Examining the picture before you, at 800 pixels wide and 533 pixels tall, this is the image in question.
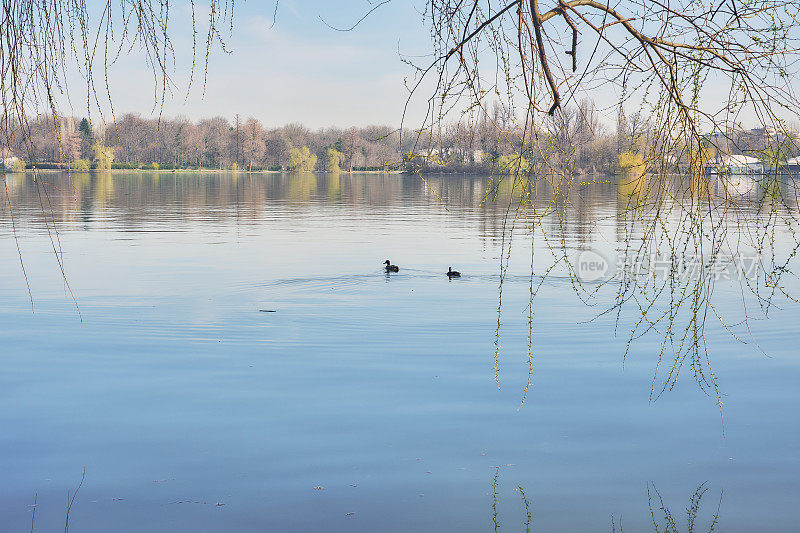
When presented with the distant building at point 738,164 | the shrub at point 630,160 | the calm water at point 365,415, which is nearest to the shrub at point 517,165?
the calm water at point 365,415

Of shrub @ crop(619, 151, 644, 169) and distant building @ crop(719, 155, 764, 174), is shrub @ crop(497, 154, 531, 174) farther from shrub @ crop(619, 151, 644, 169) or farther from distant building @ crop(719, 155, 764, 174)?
distant building @ crop(719, 155, 764, 174)

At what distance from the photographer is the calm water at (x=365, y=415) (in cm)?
517

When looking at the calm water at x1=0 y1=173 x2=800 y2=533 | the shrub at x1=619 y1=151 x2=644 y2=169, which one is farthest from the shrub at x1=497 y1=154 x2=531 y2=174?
the shrub at x1=619 y1=151 x2=644 y2=169

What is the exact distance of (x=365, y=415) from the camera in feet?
22.8

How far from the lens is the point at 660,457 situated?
19.8 ft

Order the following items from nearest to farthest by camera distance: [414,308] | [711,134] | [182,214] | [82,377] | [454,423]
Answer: [711,134]
[454,423]
[82,377]
[414,308]
[182,214]

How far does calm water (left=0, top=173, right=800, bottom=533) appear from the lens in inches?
203

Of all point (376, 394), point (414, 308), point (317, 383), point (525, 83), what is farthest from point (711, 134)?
point (414, 308)

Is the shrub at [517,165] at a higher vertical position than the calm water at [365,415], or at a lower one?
higher

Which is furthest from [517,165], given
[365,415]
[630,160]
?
[365,415]

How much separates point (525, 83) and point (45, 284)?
1361cm

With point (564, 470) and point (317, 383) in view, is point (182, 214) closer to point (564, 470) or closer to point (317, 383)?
point (317, 383)

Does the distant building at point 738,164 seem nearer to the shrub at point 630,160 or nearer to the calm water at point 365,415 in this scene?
the shrub at point 630,160

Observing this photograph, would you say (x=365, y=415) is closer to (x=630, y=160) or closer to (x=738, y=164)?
(x=630, y=160)
